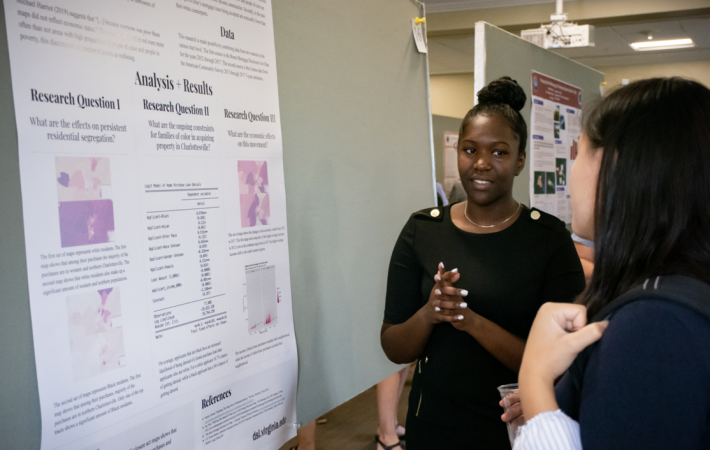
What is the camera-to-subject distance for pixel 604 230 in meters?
0.72

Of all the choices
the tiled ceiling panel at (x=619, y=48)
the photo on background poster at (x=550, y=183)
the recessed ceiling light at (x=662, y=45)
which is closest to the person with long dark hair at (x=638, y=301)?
the photo on background poster at (x=550, y=183)

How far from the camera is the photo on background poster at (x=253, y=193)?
3.56 feet

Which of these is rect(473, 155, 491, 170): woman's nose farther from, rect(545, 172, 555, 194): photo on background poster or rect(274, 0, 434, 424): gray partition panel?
rect(545, 172, 555, 194): photo on background poster

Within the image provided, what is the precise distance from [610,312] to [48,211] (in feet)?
Answer: 2.73

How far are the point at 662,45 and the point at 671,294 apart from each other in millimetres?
9809

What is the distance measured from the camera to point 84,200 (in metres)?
0.79

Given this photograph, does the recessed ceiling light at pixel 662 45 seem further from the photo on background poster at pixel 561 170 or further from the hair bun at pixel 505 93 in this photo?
the hair bun at pixel 505 93

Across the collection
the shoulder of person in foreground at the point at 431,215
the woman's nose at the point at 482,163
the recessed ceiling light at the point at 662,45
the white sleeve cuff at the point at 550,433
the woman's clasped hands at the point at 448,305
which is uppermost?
the recessed ceiling light at the point at 662,45

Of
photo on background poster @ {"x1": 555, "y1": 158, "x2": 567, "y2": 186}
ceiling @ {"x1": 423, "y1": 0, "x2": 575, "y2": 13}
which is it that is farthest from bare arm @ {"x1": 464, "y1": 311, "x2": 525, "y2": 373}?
ceiling @ {"x1": 423, "y1": 0, "x2": 575, "y2": 13}

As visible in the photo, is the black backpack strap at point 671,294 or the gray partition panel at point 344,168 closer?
the black backpack strap at point 671,294

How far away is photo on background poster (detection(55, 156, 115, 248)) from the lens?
0.76 metres

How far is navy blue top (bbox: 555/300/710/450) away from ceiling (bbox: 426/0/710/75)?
6.69 m

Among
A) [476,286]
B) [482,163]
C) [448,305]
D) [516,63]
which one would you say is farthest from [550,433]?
[516,63]

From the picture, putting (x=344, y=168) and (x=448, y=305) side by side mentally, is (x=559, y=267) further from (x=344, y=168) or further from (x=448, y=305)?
(x=344, y=168)
